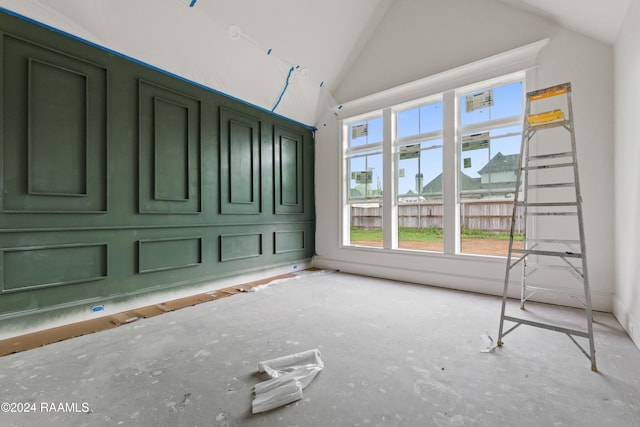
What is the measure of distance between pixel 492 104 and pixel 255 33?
10.1 feet

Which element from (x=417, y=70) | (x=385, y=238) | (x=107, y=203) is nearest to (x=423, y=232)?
(x=385, y=238)

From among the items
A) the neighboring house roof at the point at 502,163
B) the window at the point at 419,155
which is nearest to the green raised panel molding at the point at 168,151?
the window at the point at 419,155

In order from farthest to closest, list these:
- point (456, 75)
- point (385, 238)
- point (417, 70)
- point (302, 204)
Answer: point (302, 204), point (385, 238), point (417, 70), point (456, 75)

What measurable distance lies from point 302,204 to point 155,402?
3.74 meters

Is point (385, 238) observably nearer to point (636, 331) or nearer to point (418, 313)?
point (418, 313)

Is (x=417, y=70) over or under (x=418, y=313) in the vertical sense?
over

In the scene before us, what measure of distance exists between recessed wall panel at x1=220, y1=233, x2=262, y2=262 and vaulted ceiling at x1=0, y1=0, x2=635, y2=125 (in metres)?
1.98

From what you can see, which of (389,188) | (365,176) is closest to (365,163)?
(365,176)

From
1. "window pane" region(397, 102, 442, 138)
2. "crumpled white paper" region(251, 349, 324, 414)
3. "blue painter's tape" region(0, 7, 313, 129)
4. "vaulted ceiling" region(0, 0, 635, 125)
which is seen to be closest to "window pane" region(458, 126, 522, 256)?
"window pane" region(397, 102, 442, 138)

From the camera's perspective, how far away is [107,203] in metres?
2.65

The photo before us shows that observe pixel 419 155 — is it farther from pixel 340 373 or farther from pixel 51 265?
pixel 51 265

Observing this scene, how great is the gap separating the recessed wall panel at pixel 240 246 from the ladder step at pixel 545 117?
345cm

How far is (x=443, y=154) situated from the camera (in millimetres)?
3699

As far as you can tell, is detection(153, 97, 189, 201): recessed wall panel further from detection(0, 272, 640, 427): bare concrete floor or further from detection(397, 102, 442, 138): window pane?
detection(397, 102, 442, 138): window pane
